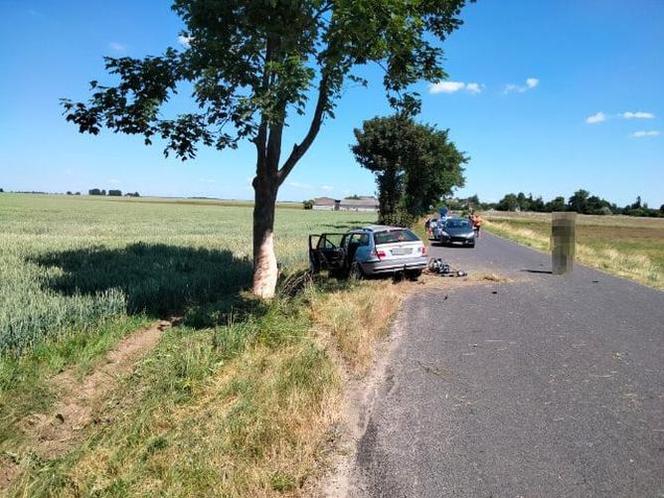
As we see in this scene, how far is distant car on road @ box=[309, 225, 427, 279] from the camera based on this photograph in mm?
12461

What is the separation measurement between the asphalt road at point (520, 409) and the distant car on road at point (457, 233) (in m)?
16.6

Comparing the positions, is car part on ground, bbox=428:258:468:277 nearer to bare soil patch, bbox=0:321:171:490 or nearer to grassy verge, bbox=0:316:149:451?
grassy verge, bbox=0:316:149:451

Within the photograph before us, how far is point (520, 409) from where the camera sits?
15.5ft

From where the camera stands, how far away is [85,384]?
537 cm

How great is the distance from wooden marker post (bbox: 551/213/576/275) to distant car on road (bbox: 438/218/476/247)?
401 inches

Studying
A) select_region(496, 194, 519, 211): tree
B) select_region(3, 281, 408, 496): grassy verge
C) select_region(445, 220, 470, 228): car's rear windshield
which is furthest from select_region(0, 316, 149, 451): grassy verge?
select_region(496, 194, 519, 211): tree

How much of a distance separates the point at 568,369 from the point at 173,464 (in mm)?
4569

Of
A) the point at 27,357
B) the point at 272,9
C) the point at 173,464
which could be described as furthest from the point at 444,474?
the point at 272,9

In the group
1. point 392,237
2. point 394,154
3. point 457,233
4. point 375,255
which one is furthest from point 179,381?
point 394,154

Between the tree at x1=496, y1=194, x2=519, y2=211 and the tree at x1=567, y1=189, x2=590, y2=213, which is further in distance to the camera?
the tree at x1=496, y1=194, x2=519, y2=211

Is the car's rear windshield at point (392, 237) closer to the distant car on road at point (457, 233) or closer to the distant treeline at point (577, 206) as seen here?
the distant car on road at point (457, 233)

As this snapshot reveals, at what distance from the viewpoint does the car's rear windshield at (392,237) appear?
41.5 ft

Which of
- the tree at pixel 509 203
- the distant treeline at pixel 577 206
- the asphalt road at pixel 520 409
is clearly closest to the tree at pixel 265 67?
the asphalt road at pixel 520 409

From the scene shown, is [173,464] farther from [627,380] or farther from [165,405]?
[627,380]
